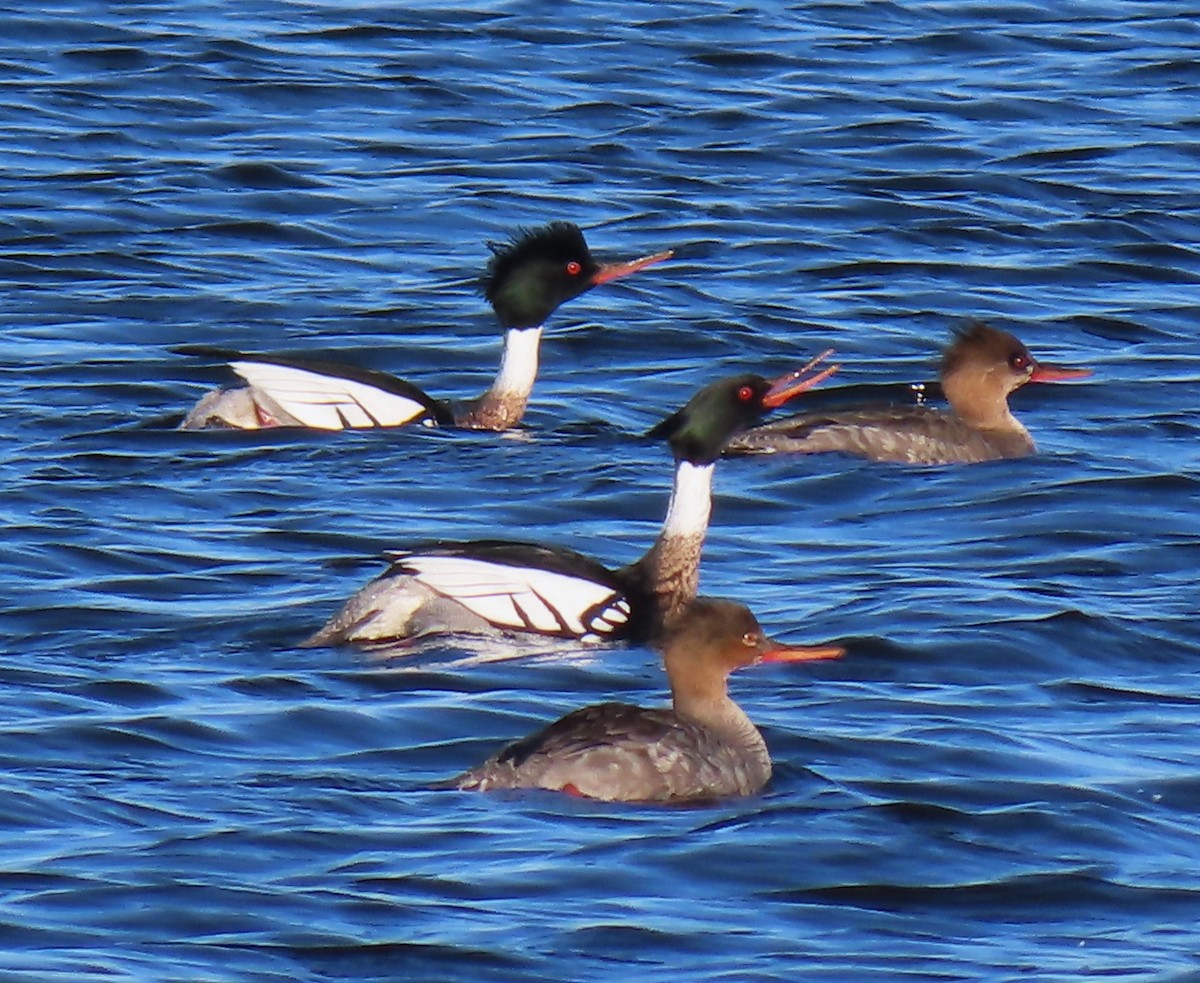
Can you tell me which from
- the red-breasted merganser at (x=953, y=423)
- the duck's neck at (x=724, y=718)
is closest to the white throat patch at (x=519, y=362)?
the red-breasted merganser at (x=953, y=423)

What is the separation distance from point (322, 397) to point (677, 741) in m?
5.51

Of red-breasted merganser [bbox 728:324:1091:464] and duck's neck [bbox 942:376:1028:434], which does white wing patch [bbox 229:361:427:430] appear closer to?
red-breasted merganser [bbox 728:324:1091:464]

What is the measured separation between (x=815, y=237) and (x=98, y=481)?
276 inches

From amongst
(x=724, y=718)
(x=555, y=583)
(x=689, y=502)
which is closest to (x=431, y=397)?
(x=689, y=502)

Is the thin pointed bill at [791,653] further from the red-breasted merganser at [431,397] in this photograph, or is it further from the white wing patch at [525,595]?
the red-breasted merganser at [431,397]

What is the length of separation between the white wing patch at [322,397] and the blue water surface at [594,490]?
124 millimetres

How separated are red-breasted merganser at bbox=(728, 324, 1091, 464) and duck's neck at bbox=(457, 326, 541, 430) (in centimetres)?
119

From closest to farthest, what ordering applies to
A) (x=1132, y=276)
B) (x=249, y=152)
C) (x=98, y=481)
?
1. (x=98, y=481)
2. (x=1132, y=276)
3. (x=249, y=152)

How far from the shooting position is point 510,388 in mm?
14531

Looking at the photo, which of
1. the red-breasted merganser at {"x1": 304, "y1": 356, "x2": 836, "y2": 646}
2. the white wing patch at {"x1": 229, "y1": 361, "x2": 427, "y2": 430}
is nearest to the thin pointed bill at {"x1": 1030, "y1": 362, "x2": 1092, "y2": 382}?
the white wing patch at {"x1": 229, "y1": 361, "x2": 427, "y2": 430}

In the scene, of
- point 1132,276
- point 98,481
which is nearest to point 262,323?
point 98,481

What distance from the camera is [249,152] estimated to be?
2053 centimetres

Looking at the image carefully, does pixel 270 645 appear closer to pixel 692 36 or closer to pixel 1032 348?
pixel 1032 348

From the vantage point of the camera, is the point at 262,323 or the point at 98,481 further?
the point at 262,323
